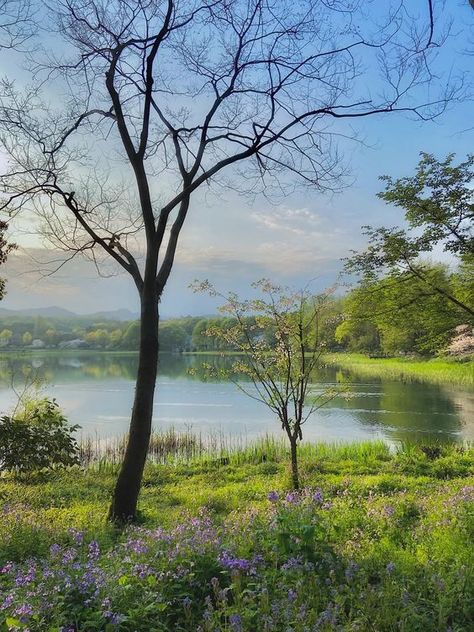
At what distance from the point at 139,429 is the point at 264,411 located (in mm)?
14231

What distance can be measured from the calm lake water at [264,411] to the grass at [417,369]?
2050 mm

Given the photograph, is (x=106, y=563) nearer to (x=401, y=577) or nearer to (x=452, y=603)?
(x=401, y=577)

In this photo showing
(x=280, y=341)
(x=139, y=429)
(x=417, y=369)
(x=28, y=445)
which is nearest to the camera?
(x=139, y=429)

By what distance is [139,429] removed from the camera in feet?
17.1

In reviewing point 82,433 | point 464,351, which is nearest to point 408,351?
point 464,351

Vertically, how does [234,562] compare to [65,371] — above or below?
above

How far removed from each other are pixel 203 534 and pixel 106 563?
58cm

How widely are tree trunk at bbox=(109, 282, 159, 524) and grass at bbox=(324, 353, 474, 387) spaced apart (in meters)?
18.6

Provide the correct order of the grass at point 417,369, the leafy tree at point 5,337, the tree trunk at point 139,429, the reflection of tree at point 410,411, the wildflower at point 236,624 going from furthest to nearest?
the leafy tree at point 5,337, the grass at point 417,369, the reflection of tree at point 410,411, the tree trunk at point 139,429, the wildflower at point 236,624

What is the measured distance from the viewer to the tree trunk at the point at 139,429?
5191 mm

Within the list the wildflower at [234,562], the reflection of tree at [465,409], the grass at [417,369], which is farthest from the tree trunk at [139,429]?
the grass at [417,369]

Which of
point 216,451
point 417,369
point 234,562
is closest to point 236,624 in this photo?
point 234,562

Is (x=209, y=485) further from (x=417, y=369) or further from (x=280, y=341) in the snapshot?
(x=417, y=369)

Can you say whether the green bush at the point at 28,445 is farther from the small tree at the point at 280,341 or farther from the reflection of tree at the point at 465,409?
the reflection of tree at the point at 465,409
